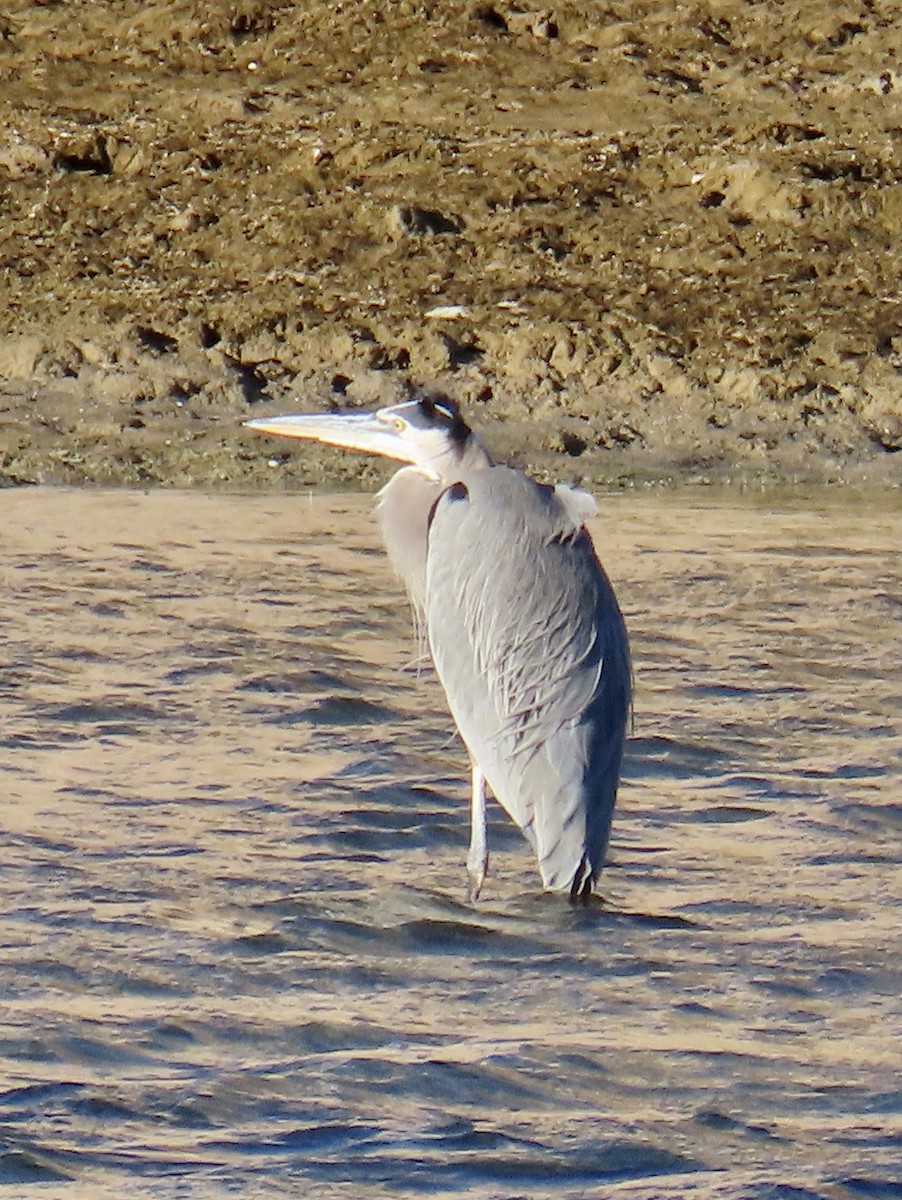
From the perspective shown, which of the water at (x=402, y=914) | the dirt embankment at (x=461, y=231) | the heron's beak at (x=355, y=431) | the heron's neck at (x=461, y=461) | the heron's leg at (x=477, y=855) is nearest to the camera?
the water at (x=402, y=914)

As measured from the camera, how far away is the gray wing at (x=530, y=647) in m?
5.33

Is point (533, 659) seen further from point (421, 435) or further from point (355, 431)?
point (355, 431)

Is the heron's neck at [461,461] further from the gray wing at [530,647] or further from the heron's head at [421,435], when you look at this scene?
the gray wing at [530,647]

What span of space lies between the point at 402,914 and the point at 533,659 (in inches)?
27.8

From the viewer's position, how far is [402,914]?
202 inches

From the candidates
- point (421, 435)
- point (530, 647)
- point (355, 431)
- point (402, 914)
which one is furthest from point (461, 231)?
point (402, 914)

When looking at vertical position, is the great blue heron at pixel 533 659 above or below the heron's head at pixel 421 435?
below

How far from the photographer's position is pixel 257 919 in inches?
199

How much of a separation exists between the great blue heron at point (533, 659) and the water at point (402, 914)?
193 mm

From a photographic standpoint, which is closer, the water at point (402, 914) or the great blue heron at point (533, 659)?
the water at point (402, 914)

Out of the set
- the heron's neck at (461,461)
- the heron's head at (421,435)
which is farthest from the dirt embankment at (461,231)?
the heron's neck at (461,461)

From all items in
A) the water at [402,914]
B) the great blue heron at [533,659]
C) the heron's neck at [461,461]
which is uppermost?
the heron's neck at [461,461]

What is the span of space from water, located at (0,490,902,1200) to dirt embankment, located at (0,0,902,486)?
7.35 ft

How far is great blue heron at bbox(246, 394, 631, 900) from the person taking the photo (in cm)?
526
